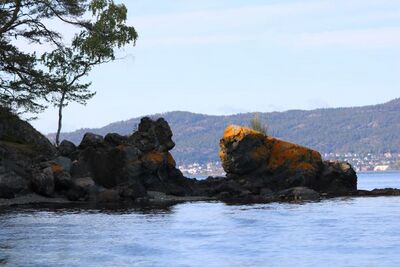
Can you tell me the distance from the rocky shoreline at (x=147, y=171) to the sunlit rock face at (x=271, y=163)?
8 centimetres

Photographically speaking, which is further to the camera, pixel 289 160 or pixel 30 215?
pixel 289 160

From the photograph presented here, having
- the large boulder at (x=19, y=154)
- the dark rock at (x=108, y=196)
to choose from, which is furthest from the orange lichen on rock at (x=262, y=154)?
the large boulder at (x=19, y=154)

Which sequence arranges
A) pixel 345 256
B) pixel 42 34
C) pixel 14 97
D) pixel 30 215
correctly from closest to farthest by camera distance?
pixel 345 256, pixel 30 215, pixel 14 97, pixel 42 34

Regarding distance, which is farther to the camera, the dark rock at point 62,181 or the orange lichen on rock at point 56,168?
the orange lichen on rock at point 56,168

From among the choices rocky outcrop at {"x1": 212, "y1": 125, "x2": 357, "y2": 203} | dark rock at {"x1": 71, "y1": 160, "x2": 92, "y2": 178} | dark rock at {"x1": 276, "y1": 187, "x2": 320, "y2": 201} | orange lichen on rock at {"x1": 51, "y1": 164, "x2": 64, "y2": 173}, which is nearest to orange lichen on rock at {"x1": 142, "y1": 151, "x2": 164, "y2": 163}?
dark rock at {"x1": 71, "y1": 160, "x2": 92, "y2": 178}

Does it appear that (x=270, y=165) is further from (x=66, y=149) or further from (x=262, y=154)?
(x=66, y=149)

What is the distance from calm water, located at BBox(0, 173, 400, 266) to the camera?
26.8 meters

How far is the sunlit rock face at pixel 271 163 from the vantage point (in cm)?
6438

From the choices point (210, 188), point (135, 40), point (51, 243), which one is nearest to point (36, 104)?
point (135, 40)

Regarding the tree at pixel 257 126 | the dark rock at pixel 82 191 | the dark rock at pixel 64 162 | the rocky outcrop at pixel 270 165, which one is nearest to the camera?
the dark rock at pixel 82 191

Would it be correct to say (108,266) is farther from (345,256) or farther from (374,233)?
(374,233)

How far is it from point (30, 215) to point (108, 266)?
19.1 m

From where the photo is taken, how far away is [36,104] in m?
56.2

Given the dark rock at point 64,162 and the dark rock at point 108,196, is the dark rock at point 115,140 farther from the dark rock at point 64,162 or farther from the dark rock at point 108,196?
the dark rock at point 108,196
